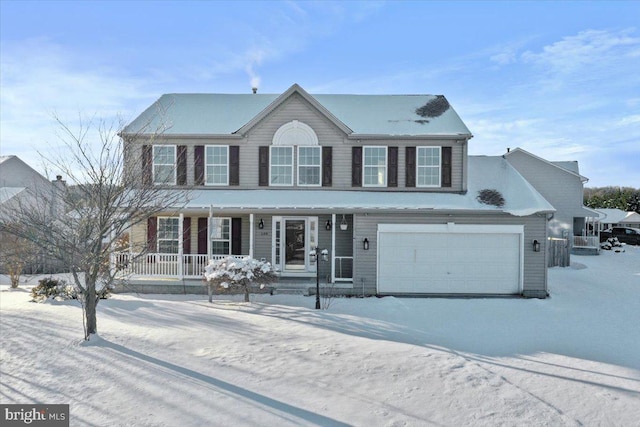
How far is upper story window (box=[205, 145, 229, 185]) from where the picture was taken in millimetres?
15375

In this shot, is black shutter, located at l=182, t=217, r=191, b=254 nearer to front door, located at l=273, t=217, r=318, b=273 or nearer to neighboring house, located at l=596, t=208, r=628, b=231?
front door, located at l=273, t=217, r=318, b=273

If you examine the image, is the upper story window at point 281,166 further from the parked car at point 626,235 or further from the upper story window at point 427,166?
the parked car at point 626,235

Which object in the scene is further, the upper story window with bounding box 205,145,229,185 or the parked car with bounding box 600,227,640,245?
the parked car with bounding box 600,227,640,245

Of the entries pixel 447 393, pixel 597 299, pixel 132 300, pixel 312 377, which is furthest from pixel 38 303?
pixel 597 299

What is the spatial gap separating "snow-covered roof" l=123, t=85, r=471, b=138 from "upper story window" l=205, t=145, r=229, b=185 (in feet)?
2.09

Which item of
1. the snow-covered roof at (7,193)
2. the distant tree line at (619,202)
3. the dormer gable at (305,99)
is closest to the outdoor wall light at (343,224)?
the dormer gable at (305,99)

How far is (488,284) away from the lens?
13.7m

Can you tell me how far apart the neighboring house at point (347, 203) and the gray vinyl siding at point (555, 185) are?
12.7m

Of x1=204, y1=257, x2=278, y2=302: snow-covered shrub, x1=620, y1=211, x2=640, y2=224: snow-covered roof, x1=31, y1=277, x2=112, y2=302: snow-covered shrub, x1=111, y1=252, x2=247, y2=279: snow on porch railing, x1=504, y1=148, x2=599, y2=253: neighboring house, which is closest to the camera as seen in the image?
x1=204, y1=257, x2=278, y2=302: snow-covered shrub

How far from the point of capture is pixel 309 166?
15.2 meters

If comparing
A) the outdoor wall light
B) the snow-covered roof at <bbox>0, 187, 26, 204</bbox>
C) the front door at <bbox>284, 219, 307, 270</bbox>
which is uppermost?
the snow-covered roof at <bbox>0, 187, 26, 204</bbox>

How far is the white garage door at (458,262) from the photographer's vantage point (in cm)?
1365

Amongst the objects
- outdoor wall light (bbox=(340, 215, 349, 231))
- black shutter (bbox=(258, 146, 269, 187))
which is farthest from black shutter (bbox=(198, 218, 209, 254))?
outdoor wall light (bbox=(340, 215, 349, 231))

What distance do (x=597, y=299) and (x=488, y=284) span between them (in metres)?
3.51
